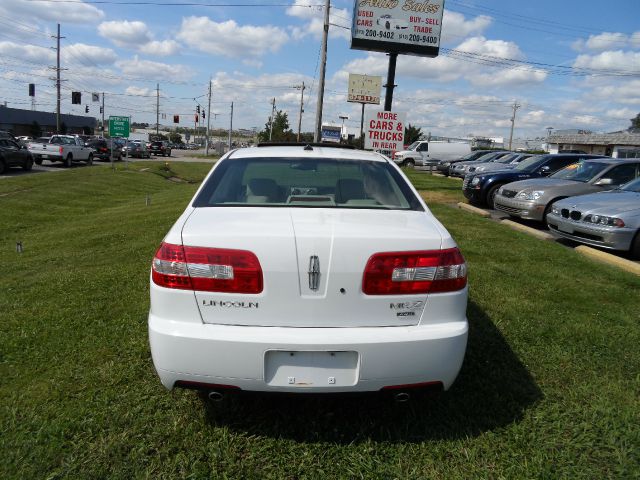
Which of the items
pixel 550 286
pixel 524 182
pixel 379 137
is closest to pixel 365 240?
pixel 550 286

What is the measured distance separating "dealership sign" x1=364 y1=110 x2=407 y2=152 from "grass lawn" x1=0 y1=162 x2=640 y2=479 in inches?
343

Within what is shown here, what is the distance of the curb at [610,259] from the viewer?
637 cm

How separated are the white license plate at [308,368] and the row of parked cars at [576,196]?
6144 millimetres

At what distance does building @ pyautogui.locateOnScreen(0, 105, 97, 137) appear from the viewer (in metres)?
68.3

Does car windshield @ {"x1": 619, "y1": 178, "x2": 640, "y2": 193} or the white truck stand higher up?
the white truck

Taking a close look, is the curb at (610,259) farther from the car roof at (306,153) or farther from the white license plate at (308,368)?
the white license plate at (308,368)

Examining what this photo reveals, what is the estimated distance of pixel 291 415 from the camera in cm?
300

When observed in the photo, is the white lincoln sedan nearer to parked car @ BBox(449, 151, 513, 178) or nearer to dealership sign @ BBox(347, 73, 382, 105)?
parked car @ BBox(449, 151, 513, 178)

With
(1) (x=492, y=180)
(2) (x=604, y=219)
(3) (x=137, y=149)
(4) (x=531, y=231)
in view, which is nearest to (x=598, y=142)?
(3) (x=137, y=149)

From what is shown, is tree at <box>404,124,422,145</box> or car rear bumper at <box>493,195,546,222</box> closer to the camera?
car rear bumper at <box>493,195,546,222</box>

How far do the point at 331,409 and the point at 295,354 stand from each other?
812mm

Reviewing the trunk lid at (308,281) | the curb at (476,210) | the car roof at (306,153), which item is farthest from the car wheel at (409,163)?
the trunk lid at (308,281)

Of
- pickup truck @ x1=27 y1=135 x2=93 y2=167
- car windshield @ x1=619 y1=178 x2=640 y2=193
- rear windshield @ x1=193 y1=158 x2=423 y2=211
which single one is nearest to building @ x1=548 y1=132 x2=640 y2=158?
pickup truck @ x1=27 y1=135 x2=93 y2=167

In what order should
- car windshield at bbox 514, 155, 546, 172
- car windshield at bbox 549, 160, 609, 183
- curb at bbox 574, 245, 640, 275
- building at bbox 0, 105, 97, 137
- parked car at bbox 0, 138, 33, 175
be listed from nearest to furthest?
1. curb at bbox 574, 245, 640, 275
2. car windshield at bbox 549, 160, 609, 183
3. car windshield at bbox 514, 155, 546, 172
4. parked car at bbox 0, 138, 33, 175
5. building at bbox 0, 105, 97, 137
